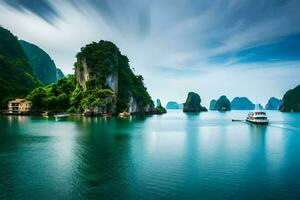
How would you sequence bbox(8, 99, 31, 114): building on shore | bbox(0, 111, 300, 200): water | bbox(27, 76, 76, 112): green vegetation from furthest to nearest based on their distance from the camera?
1. bbox(27, 76, 76, 112): green vegetation
2. bbox(8, 99, 31, 114): building on shore
3. bbox(0, 111, 300, 200): water

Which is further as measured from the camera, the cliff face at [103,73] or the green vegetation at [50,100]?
the cliff face at [103,73]

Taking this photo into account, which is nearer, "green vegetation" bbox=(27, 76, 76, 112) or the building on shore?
the building on shore

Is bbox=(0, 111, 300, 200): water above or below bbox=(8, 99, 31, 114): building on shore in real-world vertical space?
below

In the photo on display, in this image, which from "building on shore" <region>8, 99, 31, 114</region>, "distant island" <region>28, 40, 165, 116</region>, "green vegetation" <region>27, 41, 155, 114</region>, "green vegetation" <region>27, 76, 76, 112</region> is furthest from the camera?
"green vegetation" <region>27, 76, 76, 112</region>

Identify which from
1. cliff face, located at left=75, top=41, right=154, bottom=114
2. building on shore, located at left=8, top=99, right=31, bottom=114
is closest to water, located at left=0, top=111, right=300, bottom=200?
building on shore, located at left=8, top=99, right=31, bottom=114

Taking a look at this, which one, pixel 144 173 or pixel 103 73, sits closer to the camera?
pixel 144 173

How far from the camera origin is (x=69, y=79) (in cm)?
17638

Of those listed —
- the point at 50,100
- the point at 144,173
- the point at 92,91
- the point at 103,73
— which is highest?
the point at 103,73

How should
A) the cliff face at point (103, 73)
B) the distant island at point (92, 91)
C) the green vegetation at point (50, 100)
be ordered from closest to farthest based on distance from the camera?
the distant island at point (92, 91)
the green vegetation at point (50, 100)
the cliff face at point (103, 73)

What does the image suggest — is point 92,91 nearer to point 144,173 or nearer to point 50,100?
point 50,100

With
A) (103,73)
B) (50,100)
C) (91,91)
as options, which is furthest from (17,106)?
(103,73)

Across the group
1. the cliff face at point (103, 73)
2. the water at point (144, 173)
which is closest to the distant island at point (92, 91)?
the cliff face at point (103, 73)

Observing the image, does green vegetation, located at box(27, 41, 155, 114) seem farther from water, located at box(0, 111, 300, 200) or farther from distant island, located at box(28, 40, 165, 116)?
water, located at box(0, 111, 300, 200)

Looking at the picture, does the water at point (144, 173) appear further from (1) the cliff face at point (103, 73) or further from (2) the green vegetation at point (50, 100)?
(2) the green vegetation at point (50, 100)
